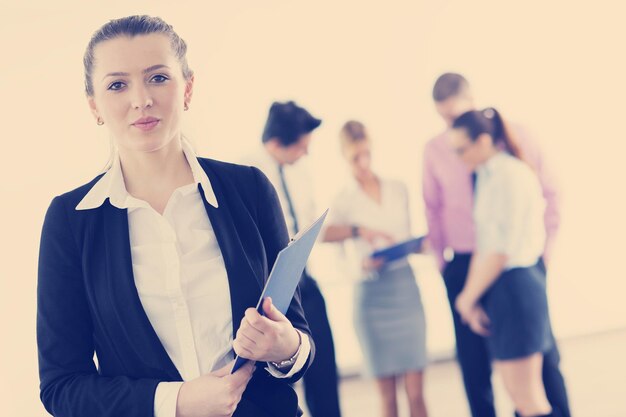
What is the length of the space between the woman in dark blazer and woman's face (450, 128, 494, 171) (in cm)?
198

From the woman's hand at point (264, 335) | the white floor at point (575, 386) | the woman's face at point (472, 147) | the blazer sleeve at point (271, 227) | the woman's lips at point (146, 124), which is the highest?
the woman's face at point (472, 147)

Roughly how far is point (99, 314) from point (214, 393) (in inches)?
7.6

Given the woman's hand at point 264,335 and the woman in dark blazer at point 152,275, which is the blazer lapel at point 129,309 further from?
the woman's hand at point 264,335

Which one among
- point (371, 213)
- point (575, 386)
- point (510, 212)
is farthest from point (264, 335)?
point (575, 386)

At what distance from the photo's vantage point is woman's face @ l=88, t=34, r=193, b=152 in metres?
0.96

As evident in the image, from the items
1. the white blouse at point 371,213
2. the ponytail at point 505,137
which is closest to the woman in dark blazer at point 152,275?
the ponytail at point 505,137

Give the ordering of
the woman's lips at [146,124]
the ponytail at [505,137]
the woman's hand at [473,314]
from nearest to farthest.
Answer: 1. the woman's lips at [146,124]
2. the ponytail at [505,137]
3. the woman's hand at [473,314]

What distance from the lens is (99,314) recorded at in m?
0.95

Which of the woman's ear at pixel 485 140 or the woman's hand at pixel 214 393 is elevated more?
the woman's ear at pixel 485 140

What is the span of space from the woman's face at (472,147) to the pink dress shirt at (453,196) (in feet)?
0.41

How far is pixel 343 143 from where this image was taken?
→ 3.31m

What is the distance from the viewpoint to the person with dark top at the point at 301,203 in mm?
2805

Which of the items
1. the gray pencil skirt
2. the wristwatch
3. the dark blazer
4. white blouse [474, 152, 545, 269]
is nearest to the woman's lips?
the dark blazer

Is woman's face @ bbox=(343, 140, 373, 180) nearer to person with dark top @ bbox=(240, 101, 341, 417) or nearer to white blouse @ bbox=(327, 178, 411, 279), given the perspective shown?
white blouse @ bbox=(327, 178, 411, 279)
